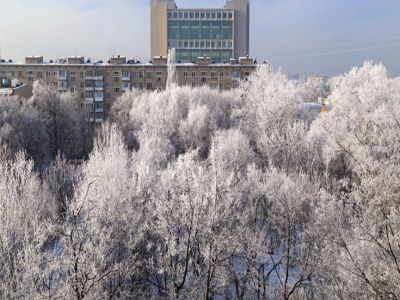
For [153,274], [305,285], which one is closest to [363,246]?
[305,285]

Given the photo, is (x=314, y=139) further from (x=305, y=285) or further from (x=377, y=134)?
(x=305, y=285)

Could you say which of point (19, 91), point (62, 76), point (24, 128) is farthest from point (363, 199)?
point (62, 76)

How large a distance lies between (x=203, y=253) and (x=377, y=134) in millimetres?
10838

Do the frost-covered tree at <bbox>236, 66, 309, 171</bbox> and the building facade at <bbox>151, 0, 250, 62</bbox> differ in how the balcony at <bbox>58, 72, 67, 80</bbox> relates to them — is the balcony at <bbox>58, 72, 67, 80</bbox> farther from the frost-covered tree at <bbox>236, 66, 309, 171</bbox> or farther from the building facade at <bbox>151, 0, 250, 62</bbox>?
the frost-covered tree at <bbox>236, 66, 309, 171</bbox>

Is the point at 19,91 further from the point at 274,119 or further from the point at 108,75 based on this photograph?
the point at 274,119

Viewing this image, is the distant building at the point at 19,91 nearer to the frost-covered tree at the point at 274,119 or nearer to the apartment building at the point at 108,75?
the apartment building at the point at 108,75

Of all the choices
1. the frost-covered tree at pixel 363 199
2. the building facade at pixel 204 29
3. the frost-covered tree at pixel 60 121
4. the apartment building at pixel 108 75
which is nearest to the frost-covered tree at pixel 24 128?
the frost-covered tree at pixel 60 121

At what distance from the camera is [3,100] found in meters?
31.3

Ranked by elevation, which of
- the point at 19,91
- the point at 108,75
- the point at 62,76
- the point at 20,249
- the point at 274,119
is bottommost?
the point at 20,249

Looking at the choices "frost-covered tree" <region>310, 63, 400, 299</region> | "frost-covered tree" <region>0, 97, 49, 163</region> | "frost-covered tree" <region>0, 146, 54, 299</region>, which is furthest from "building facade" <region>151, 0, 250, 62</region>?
"frost-covered tree" <region>0, 146, 54, 299</region>

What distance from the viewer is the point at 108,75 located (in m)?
48.9

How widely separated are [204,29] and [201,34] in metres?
0.90

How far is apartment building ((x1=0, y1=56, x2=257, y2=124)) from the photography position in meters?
48.6

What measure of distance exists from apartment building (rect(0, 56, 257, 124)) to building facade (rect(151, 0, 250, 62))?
16.8m
